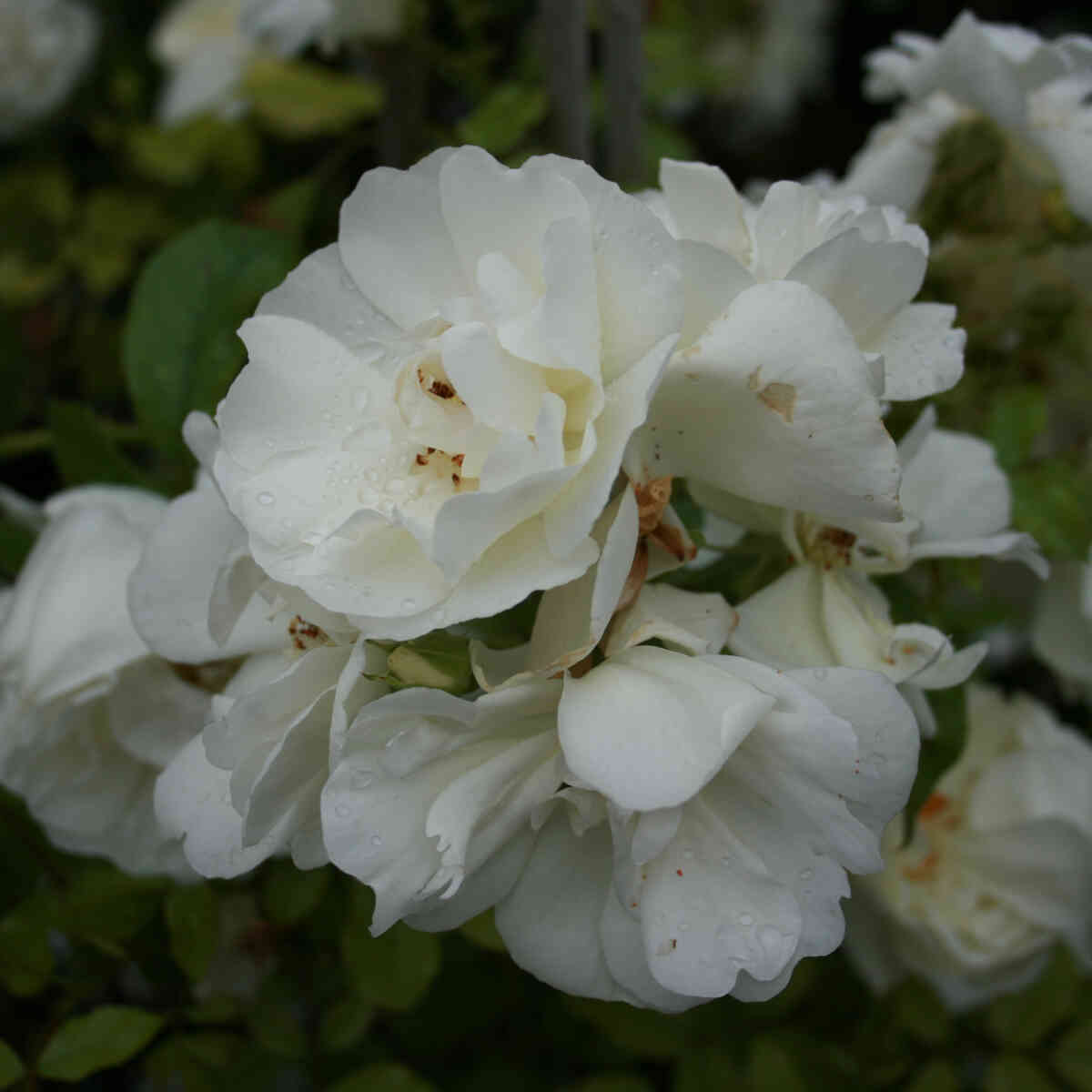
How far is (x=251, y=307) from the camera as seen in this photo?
0.83 meters

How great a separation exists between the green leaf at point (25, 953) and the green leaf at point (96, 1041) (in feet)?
0.13

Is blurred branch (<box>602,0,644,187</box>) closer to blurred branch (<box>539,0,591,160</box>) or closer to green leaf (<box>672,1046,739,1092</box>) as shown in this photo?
blurred branch (<box>539,0,591,160</box>)

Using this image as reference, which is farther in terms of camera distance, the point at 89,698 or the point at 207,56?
the point at 207,56

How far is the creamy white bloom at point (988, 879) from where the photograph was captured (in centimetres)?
89

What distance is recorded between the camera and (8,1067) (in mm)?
628

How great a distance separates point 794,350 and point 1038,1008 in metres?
0.66

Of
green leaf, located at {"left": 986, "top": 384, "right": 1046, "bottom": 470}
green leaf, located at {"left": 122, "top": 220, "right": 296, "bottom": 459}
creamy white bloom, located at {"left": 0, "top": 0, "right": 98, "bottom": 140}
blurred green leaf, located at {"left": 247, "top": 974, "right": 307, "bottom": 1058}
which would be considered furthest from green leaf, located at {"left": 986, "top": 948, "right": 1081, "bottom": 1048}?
creamy white bloom, located at {"left": 0, "top": 0, "right": 98, "bottom": 140}

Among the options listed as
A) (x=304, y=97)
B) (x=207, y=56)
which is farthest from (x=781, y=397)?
(x=207, y=56)

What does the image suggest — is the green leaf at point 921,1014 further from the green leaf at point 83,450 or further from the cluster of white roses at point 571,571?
the green leaf at point 83,450

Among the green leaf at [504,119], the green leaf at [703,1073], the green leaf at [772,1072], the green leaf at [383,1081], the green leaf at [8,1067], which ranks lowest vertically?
the green leaf at [703,1073]

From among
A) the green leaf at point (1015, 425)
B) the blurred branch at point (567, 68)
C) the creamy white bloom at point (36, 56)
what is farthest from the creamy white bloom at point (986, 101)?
the creamy white bloom at point (36, 56)

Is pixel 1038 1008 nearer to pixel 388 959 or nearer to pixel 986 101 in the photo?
pixel 388 959

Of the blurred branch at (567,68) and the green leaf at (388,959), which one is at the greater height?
the blurred branch at (567,68)

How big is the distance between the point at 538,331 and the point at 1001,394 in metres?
0.53
